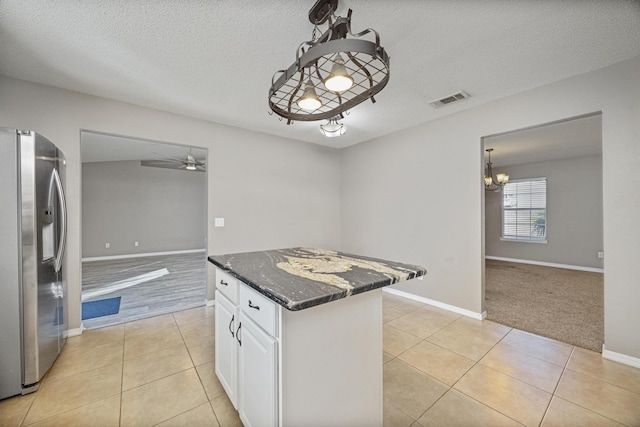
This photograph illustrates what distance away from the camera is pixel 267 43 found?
6.32ft

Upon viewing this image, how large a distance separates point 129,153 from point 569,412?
827 cm

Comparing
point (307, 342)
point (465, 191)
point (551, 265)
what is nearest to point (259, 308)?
point (307, 342)

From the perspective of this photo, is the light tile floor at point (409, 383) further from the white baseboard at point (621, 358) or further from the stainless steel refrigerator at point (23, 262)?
the stainless steel refrigerator at point (23, 262)

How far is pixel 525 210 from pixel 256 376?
784cm

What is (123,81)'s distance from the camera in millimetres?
2453

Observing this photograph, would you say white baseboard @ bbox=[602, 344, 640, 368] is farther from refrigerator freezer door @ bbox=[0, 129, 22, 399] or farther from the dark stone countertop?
refrigerator freezer door @ bbox=[0, 129, 22, 399]

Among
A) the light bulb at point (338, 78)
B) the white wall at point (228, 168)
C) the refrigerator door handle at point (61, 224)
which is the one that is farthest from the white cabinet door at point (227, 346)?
the white wall at point (228, 168)

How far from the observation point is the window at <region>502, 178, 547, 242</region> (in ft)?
20.9

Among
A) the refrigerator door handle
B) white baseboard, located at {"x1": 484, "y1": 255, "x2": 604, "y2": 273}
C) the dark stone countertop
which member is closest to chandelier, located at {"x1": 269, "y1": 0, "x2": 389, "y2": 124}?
the dark stone countertop

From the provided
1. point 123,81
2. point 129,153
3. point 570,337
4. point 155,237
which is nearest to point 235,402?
point 123,81

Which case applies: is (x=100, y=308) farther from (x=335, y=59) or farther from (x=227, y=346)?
(x=335, y=59)

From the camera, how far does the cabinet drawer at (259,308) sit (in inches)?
46.3

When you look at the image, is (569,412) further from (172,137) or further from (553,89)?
(172,137)

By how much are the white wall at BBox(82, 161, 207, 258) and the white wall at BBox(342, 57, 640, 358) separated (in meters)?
4.09
